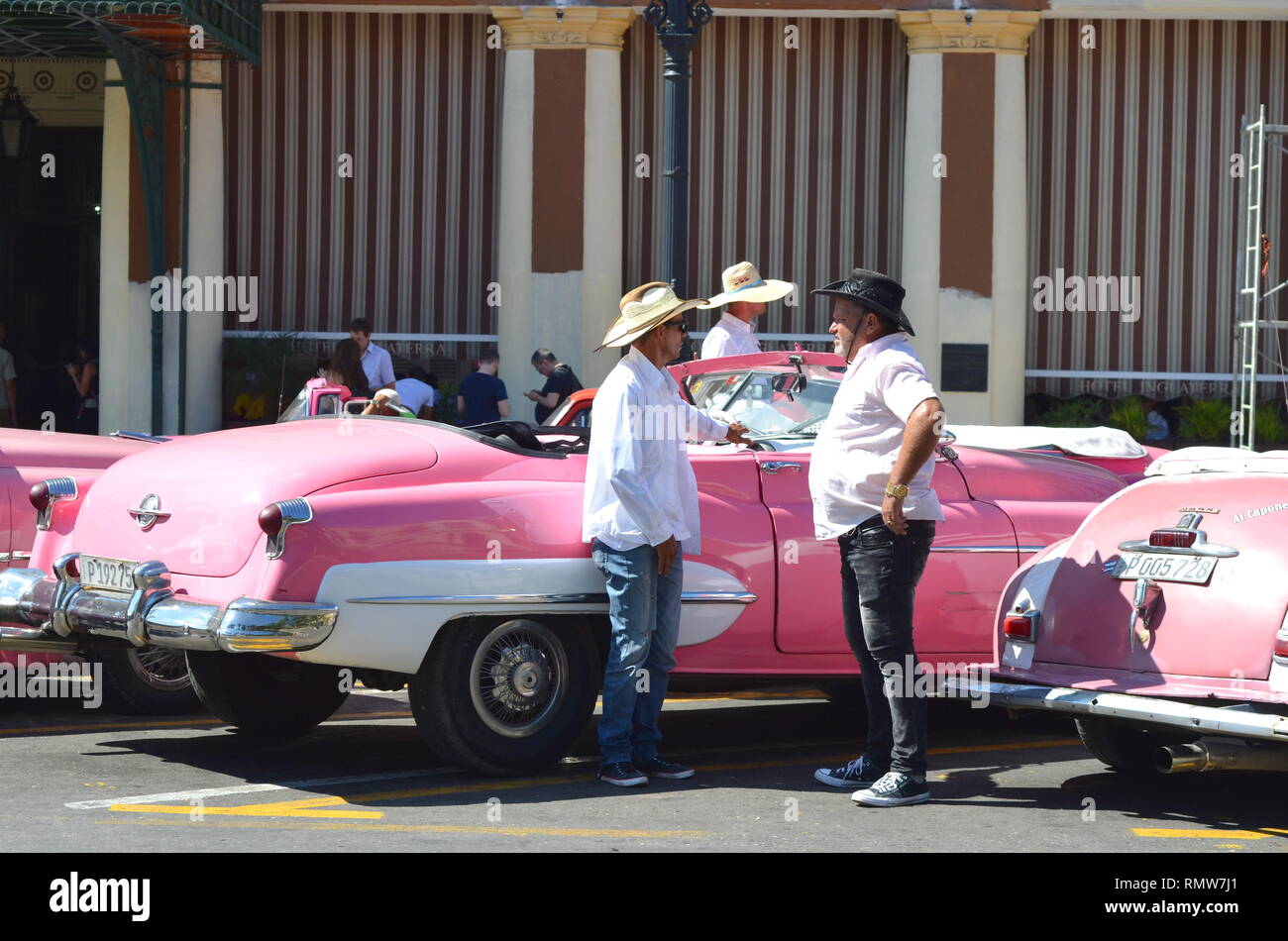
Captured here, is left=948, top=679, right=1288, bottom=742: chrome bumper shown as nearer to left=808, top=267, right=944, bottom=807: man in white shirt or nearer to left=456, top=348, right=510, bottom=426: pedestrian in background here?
left=808, top=267, right=944, bottom=807: man in white shirt

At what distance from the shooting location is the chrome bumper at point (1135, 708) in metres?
5.72

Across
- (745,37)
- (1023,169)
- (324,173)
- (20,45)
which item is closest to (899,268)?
(1023,169)

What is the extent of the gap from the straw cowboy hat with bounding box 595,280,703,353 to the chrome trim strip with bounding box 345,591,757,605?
3.15 ft

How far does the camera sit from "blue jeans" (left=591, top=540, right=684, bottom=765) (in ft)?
21.7

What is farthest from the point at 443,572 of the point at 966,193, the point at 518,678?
the point at 966,193

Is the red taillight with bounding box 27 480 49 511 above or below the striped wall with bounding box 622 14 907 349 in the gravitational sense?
below

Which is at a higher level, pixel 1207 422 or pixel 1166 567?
pixel 1207 422

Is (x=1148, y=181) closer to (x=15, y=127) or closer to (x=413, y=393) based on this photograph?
(x=413, y=393)

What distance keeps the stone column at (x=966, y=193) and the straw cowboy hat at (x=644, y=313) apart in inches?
404

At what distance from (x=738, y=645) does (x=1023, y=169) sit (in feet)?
36.1

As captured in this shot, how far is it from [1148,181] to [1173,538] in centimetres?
1232

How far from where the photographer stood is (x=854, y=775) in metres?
6.66

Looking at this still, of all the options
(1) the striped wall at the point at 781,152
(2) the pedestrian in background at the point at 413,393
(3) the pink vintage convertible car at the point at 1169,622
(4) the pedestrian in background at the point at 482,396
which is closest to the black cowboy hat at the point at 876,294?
(3) the pink vintage convertible car at the point at 1169,622

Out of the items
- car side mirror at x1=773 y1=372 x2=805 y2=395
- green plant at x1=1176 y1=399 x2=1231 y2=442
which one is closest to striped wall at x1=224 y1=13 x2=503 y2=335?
green plant at x1=1176 y1=399 x2=1231 y2=442
